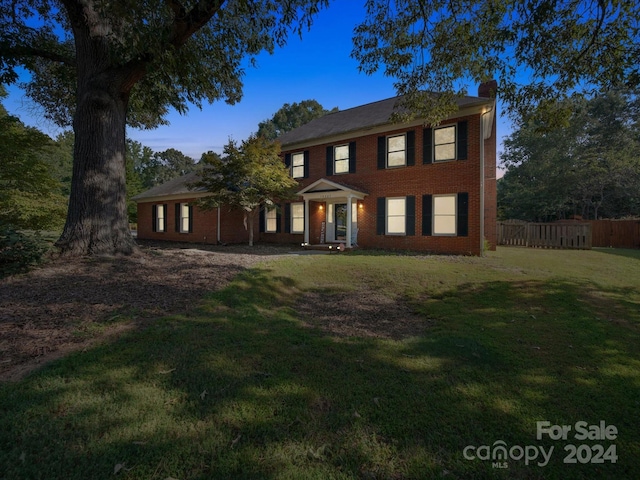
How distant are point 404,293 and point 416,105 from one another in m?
5.04

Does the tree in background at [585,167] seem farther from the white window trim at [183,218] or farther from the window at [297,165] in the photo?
the white window trim at [183,218]

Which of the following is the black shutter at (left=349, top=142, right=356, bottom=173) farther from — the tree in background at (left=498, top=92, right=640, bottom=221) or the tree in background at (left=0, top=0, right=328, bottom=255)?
the tree in background at (left=498, top=92, right=640, bottom=221)

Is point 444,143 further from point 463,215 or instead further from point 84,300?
point 84,300

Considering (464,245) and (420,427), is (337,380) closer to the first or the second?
(420,427)

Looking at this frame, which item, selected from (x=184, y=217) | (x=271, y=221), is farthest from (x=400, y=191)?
(x=184, y=217)

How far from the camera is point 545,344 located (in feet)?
14.2

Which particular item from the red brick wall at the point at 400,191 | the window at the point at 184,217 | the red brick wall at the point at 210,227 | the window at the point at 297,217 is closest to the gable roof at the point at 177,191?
the red brick wall at the point at 210,227

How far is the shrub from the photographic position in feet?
19.1

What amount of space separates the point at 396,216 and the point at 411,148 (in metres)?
2.98

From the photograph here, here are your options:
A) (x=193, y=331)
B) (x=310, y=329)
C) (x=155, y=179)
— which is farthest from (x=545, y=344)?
(x=155, y=179)

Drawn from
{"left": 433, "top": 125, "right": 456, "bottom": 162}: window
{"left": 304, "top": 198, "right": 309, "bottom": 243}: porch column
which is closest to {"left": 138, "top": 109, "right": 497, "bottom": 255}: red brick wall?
{"left": 433, "top": 125, "right": 456, "bottom": 162}: window

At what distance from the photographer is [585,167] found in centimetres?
2528

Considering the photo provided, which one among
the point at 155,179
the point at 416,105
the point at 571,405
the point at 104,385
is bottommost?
the point at 571,405

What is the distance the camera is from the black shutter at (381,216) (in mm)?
14398
